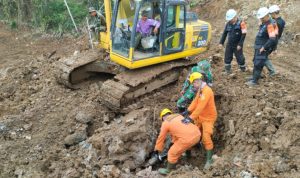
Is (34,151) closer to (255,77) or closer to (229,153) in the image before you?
(229,153)

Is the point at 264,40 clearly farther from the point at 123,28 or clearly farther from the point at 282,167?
the point at 282,167

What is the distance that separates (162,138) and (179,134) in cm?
36

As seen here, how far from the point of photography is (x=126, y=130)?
279 inches

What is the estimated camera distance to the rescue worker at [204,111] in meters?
6.75

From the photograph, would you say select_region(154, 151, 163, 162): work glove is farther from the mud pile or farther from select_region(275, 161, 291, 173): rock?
select_region(275, 161, 291, 173): rock

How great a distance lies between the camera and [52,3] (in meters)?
15.7

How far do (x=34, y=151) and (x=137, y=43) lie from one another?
3.02m

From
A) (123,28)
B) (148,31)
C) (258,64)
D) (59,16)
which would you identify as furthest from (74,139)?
(59,16)

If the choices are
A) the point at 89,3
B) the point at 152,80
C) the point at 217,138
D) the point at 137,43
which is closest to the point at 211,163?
the point at 217,138

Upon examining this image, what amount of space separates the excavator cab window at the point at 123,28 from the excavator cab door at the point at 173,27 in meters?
0.77

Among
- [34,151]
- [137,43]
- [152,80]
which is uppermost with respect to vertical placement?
[137,43]

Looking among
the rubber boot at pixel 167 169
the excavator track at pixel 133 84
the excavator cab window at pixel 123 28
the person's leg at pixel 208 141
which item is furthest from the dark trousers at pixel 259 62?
the rubber boot at pixel 167 169

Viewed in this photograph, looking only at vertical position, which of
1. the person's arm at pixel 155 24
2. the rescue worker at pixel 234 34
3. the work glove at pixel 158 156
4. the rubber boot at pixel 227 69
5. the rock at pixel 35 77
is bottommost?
the work glove at pixel 158 156

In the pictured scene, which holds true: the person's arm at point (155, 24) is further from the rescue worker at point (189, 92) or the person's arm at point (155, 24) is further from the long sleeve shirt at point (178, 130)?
the long sleeve shirt at point (178, 130)
